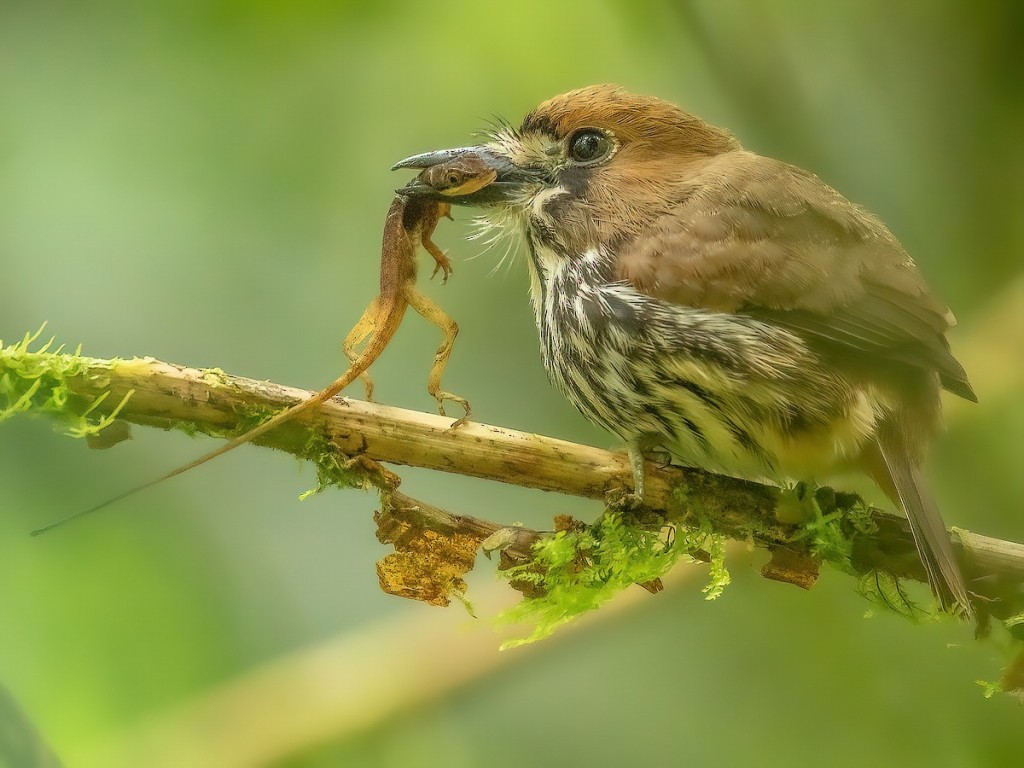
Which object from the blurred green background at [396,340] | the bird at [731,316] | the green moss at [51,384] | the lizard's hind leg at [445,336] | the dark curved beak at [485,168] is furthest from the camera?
the blurred green background at [396,340]

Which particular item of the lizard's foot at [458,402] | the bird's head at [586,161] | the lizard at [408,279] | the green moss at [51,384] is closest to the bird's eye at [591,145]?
the bird's head at [586,161]

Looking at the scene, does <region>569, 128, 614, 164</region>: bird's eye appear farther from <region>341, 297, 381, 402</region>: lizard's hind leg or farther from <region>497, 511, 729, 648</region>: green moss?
<region>497, 511, 729, 648</region>: green moss

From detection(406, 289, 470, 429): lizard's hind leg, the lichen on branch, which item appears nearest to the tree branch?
the lichen on branch

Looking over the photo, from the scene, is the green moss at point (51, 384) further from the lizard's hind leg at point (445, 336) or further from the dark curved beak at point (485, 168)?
the dark curved beak at point (485, 168)

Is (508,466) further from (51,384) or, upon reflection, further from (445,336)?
(51,384)

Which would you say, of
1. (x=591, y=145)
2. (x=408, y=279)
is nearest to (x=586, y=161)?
(x=591, y=145)

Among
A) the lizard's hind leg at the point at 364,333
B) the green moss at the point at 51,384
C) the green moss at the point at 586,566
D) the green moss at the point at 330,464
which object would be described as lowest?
the green moss at the point at 586,566

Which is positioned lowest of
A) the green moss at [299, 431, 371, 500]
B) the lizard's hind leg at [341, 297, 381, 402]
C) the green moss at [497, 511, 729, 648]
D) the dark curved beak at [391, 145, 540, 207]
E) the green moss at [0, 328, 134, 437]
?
Result: the green moss at [497, 511, 729, 648]

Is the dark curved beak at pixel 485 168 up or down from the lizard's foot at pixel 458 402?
up
